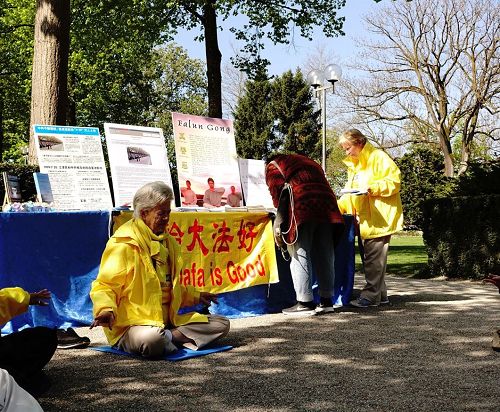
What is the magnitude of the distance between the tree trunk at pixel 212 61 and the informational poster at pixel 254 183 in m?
8.82

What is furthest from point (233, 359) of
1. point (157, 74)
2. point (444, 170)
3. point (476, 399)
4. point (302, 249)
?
point (157, 74)

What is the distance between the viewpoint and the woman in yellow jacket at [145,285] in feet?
16.0

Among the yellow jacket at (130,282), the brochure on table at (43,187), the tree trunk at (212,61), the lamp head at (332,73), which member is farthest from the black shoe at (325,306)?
the tree trunk at (212,61)

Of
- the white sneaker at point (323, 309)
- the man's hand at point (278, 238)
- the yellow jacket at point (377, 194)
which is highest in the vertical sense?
the yellow jacket at point (377, 194)

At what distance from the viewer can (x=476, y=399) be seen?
386cm

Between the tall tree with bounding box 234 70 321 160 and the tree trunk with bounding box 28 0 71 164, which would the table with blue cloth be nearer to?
the tree trunk with bounding box 28 0 71 164

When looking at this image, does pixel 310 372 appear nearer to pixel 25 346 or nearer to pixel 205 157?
pixel 25 346

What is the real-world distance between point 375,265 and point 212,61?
1073cm

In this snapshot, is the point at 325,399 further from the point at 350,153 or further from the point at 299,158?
the point at 350,153

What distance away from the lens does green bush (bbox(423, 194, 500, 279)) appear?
10670 mm

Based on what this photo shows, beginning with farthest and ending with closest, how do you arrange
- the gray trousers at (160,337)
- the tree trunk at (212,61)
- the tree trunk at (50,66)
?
the tree trunk at (212,61) → the tree trunk at (50,66) → the gray trousers at (160,337)

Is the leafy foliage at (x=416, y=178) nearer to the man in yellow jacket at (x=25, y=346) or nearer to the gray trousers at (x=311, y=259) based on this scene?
the gray trousers at (x=311, y=259)

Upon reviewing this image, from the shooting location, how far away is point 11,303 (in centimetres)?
388

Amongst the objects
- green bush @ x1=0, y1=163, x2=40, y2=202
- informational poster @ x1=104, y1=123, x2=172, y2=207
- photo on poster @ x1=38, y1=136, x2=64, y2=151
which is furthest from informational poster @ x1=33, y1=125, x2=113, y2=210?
green bush @ x1=0, y1=163, x2=40, y2=202
